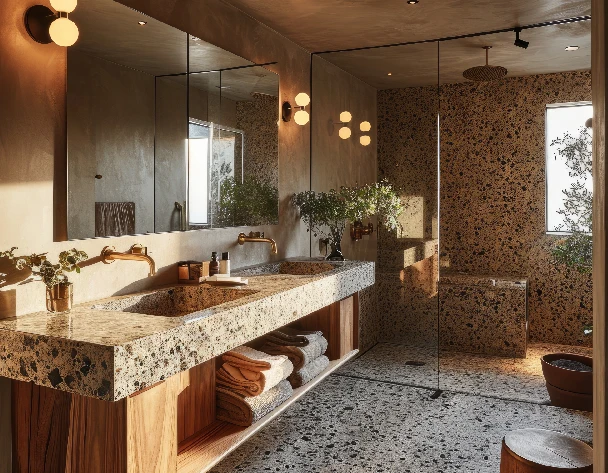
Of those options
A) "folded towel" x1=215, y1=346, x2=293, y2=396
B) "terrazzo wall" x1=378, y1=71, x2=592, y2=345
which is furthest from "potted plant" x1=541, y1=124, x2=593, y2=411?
"folded towel" x1=215, y1=346, x2=293, y2=396

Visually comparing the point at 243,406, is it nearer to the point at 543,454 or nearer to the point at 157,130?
the point at 543,454

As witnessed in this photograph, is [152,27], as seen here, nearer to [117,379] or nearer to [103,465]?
[117,379]

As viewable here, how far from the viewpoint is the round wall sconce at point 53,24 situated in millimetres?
1964

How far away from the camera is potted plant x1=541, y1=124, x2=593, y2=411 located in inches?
138

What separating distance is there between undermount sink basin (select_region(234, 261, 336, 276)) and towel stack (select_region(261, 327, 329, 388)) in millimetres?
379

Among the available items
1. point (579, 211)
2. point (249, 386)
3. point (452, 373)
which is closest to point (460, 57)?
point (579, 211)

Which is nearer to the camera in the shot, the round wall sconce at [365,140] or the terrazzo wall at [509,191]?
the round wall sconce at [365,140]

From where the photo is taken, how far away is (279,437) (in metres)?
3.17

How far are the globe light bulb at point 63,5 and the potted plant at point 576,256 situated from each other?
2.98 metres

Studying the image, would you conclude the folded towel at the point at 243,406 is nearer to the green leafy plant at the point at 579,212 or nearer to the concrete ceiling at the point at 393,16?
the concrete ceiling at the point at 393,16

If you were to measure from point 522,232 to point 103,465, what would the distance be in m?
4.50

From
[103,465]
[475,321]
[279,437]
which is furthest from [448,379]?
[103,465]

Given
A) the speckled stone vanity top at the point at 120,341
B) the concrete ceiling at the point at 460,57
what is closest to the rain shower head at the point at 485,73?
the concrete ceiling at the point at 460,57

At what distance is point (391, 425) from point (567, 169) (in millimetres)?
2832
